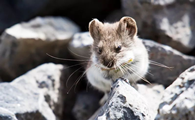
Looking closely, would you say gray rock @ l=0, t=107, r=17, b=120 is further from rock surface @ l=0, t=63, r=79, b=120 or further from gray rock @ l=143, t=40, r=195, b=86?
gray rock @ l=143, t=40, r=195, b=86

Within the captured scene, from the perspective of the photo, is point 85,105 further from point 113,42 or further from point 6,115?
point 6,115

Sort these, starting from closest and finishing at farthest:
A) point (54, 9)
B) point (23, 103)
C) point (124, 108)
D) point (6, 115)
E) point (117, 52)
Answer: point (124, 108) < point (6, 115) < point (23, 103) < point (117, 52) < point (54, 9)

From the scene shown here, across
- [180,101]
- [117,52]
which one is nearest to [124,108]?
[180,101]

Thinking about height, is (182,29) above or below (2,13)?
below

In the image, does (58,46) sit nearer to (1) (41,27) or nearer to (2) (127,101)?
(1) (41,27)

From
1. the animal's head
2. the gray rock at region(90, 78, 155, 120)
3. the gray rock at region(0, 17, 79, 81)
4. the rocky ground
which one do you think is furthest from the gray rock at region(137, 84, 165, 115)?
the gray rock at region(0, 17, 79, 81)

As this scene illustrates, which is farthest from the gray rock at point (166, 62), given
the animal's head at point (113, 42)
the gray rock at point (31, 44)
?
the gray rock at point (31, 44)

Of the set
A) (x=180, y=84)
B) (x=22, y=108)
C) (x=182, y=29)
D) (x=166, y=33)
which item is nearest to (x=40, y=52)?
(x=22, y=108)
